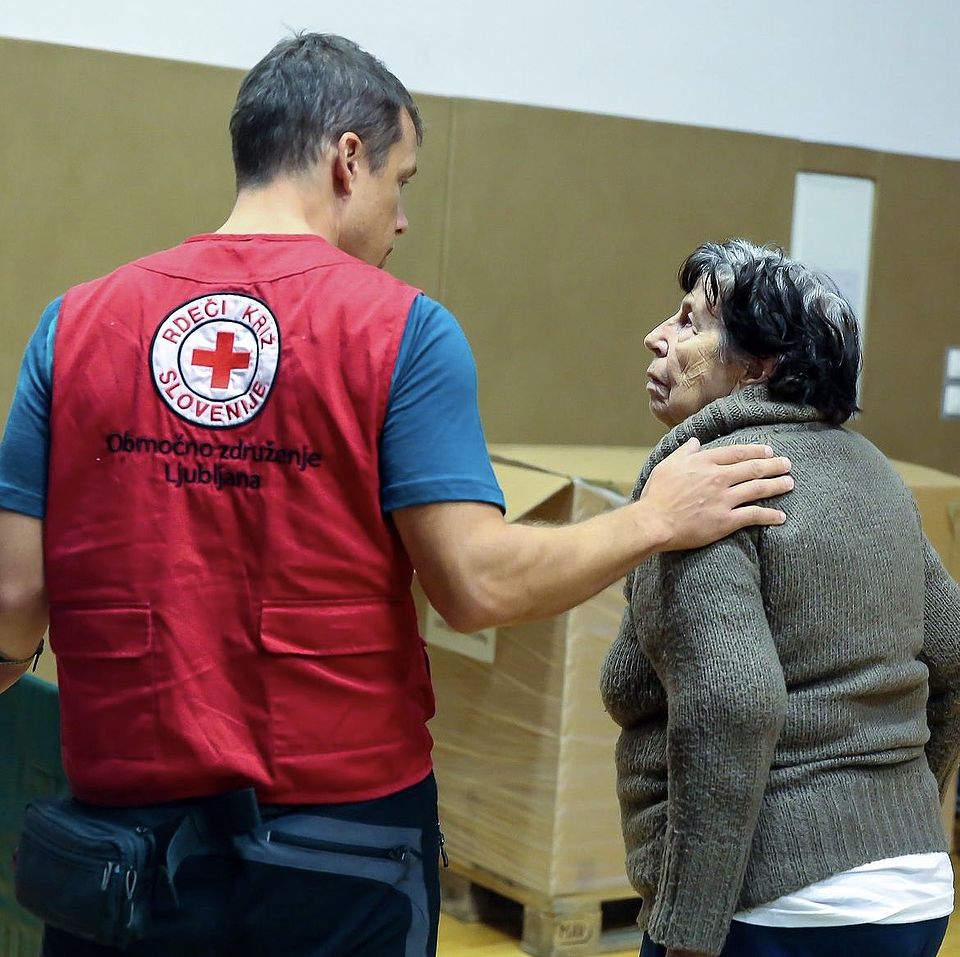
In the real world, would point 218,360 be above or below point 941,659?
above

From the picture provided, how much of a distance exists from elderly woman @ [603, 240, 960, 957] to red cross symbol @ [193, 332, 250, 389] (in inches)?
20.6

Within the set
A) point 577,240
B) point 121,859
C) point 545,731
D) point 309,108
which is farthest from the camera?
point 577,240

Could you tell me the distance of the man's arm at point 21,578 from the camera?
1542 millimetres

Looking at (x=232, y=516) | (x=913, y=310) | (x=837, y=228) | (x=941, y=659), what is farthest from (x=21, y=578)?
(x=913, y=310)

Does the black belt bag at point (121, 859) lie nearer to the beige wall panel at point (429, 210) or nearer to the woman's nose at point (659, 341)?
the woman's nose at point (659, 341)

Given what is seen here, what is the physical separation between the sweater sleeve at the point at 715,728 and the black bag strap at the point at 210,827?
0.47 meters

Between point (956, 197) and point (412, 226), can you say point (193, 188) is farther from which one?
point (956, 197)

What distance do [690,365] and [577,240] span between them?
2.21 metres

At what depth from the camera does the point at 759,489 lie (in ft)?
5.16

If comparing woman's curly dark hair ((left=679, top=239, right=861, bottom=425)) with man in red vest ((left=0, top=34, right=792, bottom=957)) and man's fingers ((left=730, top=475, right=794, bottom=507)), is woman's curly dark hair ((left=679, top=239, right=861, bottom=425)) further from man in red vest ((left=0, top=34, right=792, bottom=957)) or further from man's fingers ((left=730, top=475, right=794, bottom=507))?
man in red vest ((left=0, top=34, right=792, bottom=957))

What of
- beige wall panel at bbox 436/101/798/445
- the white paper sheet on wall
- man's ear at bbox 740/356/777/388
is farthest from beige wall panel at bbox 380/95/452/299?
man's ear at bbox 740/356/777/388

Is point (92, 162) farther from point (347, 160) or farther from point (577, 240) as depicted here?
point (347, 160)

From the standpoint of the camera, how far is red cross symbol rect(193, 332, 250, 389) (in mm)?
1450

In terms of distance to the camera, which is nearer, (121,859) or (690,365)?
(121,859)
